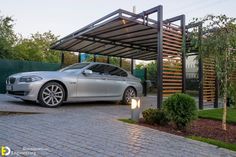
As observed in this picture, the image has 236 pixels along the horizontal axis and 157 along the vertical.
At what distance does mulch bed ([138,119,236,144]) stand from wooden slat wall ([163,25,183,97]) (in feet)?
7.21

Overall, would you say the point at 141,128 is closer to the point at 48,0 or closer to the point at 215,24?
the point at 215,24

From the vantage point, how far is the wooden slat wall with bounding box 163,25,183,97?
9.28 m

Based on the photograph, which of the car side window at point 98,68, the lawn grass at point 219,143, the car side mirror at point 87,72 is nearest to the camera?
the lawn grass at point 219,143

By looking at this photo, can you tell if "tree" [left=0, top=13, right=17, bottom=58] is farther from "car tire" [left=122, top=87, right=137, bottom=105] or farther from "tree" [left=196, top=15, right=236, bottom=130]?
"tree" [left=196, top=15, right=236, bottom=130]

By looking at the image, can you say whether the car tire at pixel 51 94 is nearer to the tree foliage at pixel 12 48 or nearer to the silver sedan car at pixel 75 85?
the silver sedan car at pixel 75 85

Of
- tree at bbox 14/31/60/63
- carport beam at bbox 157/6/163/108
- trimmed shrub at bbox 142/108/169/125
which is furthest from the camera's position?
tree at bbox 14/31/60/63

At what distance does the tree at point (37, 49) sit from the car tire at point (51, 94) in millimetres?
12419

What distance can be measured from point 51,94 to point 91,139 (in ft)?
14.0

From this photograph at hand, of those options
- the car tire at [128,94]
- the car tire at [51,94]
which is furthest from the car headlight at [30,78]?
the car tire at [128,94]

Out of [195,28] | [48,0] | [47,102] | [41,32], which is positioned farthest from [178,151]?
[41,32]

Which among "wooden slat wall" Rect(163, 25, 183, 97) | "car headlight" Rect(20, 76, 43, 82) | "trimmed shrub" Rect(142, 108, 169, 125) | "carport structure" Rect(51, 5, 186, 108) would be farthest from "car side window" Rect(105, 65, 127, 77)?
"trimmed shrub" Rect(142, 108, 169, 125)

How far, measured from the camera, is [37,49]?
1088 inches

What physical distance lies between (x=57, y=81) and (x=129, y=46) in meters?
5.45

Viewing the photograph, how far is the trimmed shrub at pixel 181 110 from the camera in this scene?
622cm
